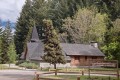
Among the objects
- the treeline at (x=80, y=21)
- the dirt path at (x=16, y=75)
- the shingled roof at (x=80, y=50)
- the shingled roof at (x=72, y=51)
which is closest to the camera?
the dirt path at (x=16, y=75)

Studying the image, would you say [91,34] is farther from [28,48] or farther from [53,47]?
[53,47]

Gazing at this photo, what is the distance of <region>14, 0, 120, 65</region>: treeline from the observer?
76500 millimetres

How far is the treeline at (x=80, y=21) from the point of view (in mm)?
76500

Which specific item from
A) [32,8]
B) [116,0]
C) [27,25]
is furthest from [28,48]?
[32,8]

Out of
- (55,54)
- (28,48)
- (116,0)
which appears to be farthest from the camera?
(116,0)

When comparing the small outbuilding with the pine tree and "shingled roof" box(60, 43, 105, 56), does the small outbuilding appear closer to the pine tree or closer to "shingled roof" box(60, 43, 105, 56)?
"shingled roof" box(60, 43, 105, 56)

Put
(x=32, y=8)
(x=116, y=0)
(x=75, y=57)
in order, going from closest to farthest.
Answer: (x=75, y=57) → (x=116, y=0) → (x=32, y=8)

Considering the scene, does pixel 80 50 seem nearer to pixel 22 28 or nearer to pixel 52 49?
pixel 52 49

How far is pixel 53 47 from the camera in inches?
2068

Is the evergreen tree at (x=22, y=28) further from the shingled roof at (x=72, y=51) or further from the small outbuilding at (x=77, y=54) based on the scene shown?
the small outbuilding at (x=77, y=54)

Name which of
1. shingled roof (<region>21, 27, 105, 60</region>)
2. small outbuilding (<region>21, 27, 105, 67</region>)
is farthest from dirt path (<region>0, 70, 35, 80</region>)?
shingled roof (<region>21, 27, 105, 60</region>)

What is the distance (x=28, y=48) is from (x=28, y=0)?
50940 millimetres

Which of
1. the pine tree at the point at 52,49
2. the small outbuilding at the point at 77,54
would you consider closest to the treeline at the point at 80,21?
the small outbuilding at the point at 77,54

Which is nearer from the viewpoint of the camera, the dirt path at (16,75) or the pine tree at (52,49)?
the dirt path at (16,75)
